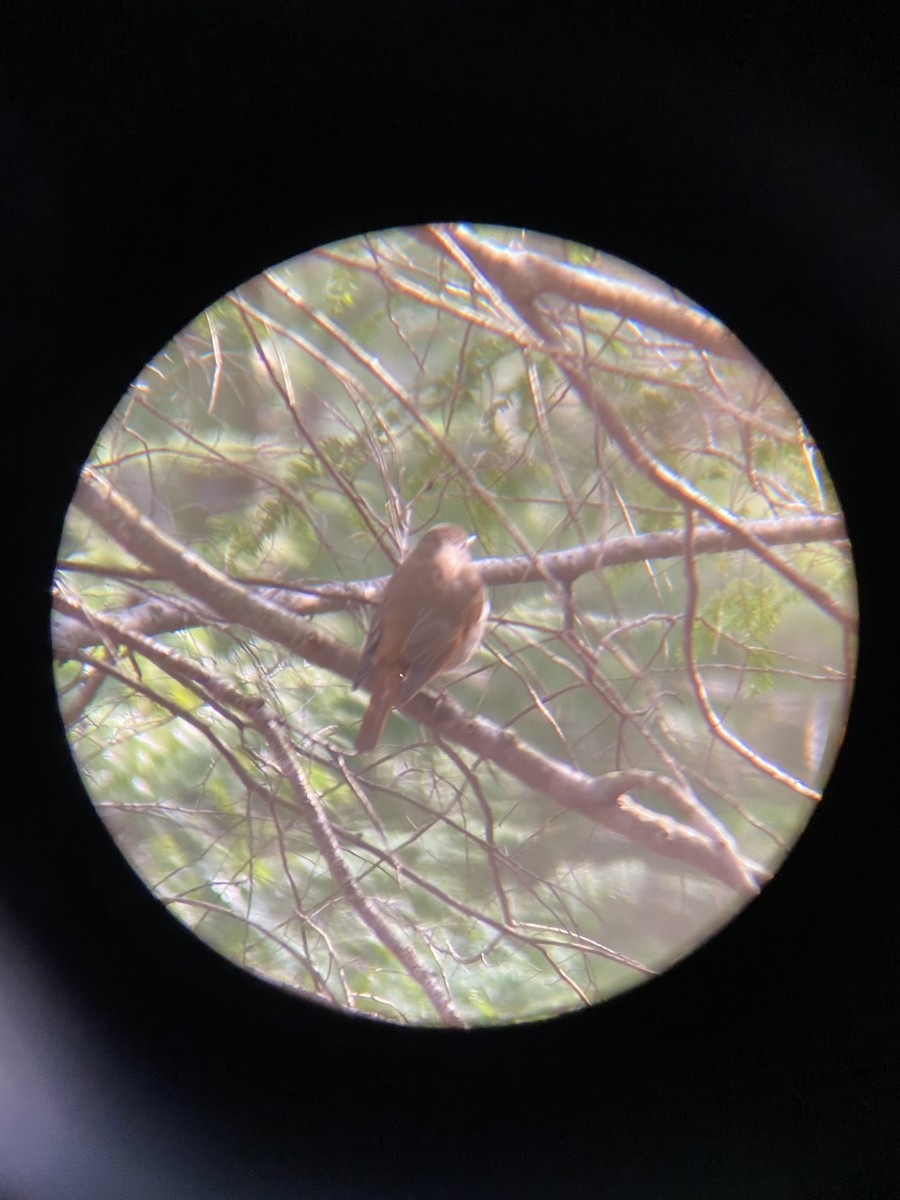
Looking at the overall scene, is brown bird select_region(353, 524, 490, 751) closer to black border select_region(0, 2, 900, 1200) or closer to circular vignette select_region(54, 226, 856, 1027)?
circular vignette select_region(54, 226, 856, 1027)

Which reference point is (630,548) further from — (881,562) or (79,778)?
(79,778)

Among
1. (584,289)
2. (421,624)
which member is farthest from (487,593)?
(584,289)

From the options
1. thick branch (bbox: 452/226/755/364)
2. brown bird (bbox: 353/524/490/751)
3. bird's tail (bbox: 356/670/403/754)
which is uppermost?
thick branch (bbox: 452/226/755/364)

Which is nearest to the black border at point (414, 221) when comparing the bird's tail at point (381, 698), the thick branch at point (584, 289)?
the thick branch at point (584, 289)

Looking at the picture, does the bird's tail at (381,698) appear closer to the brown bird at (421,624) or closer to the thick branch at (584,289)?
the brown bird at (421,624)

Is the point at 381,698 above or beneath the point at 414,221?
beneath

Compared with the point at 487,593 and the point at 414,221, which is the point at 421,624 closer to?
the point at 487,593

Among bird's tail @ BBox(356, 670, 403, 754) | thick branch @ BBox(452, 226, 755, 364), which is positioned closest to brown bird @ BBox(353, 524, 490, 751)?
bird's tail @ BBox(356, 670, 403, 754)
